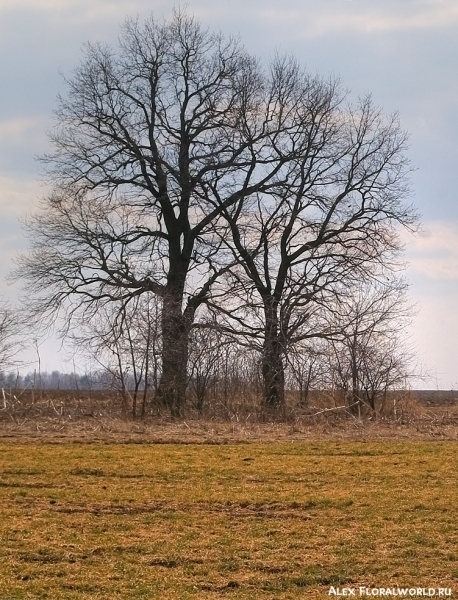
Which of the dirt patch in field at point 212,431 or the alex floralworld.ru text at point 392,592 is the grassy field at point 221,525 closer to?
the alex floralworld.ru text at point 392,592

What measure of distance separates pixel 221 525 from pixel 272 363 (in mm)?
16347

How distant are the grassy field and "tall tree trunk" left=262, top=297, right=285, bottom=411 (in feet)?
30.2

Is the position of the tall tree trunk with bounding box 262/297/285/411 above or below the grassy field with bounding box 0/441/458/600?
above

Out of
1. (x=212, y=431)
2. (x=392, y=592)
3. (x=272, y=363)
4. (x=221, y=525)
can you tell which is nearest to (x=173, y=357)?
(x=272, y=363)

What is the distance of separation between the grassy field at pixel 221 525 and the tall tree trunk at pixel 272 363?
30.2 feet

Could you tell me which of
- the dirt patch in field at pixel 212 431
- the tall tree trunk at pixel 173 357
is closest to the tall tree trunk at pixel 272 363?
the dirt patch in field at pixel 212 431

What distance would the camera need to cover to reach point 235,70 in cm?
2750

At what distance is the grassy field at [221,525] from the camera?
6.44 m

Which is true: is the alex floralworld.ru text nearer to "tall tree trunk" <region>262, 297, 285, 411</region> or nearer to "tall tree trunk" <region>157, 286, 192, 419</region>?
"tall tree trunk" <region>157, 286, 192, 419</region>

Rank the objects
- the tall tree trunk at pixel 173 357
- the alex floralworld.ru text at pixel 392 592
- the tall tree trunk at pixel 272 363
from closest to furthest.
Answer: the alex floralworld.ru text at pixel 392 592
the tall tree trunk at pixel 173 357
the tall tree trunk at pixel 272 363

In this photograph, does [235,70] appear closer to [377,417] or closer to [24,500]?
[377,417]

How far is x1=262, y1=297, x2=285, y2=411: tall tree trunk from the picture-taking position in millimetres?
23469

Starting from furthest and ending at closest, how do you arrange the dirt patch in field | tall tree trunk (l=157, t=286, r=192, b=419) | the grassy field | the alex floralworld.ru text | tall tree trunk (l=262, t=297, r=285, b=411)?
1. tall tree trunk (l=262, t=297, r=285, b=411)
2. tall tree trunk (l=157, t=286, r=192, b=419)
3. the dirt patch in field
4. the grassy field
5. the alex floralworld.ru text

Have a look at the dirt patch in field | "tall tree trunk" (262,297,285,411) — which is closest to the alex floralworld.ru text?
the dirt patch in field
